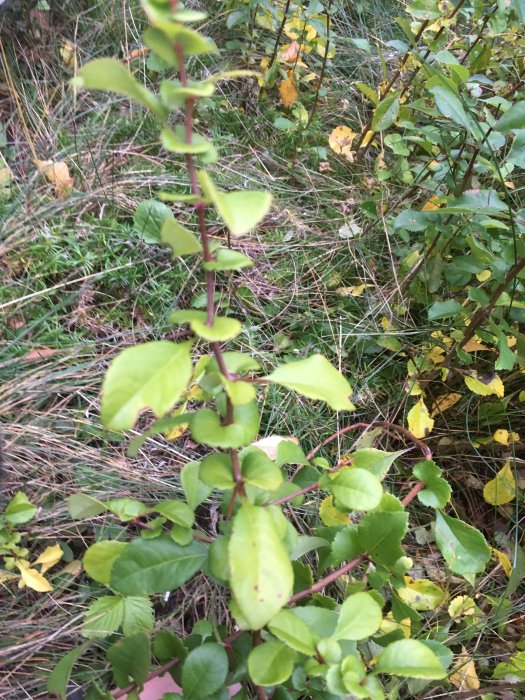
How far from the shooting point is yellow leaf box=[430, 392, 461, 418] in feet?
5.19

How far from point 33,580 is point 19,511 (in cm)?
14

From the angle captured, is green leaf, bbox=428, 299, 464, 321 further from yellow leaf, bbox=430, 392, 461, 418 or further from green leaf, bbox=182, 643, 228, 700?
green leaf, bbox=182, 643, 228, 700

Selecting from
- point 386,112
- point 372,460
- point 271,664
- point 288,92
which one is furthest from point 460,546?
point 288,92

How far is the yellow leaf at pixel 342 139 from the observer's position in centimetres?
226

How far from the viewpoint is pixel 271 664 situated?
25.4 inches

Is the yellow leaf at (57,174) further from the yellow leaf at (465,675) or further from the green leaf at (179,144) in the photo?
the yellow leaf at (465,675)

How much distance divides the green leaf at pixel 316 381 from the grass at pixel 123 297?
0.76 meters

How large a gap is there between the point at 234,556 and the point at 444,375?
1130 millimetres

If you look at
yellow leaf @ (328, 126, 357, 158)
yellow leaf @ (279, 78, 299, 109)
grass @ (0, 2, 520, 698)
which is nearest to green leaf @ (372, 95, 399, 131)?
grass @ (0, 2, 520, 698)

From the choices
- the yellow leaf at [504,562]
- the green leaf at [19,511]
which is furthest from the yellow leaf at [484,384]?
the green leaf at [19,511]

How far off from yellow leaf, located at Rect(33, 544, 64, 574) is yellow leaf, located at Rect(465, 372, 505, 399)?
106 cm

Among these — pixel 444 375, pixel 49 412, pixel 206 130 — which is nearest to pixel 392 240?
pixel 444 375

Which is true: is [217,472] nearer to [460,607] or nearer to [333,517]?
[333,517]

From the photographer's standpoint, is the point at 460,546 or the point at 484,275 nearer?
the point at 460,546
